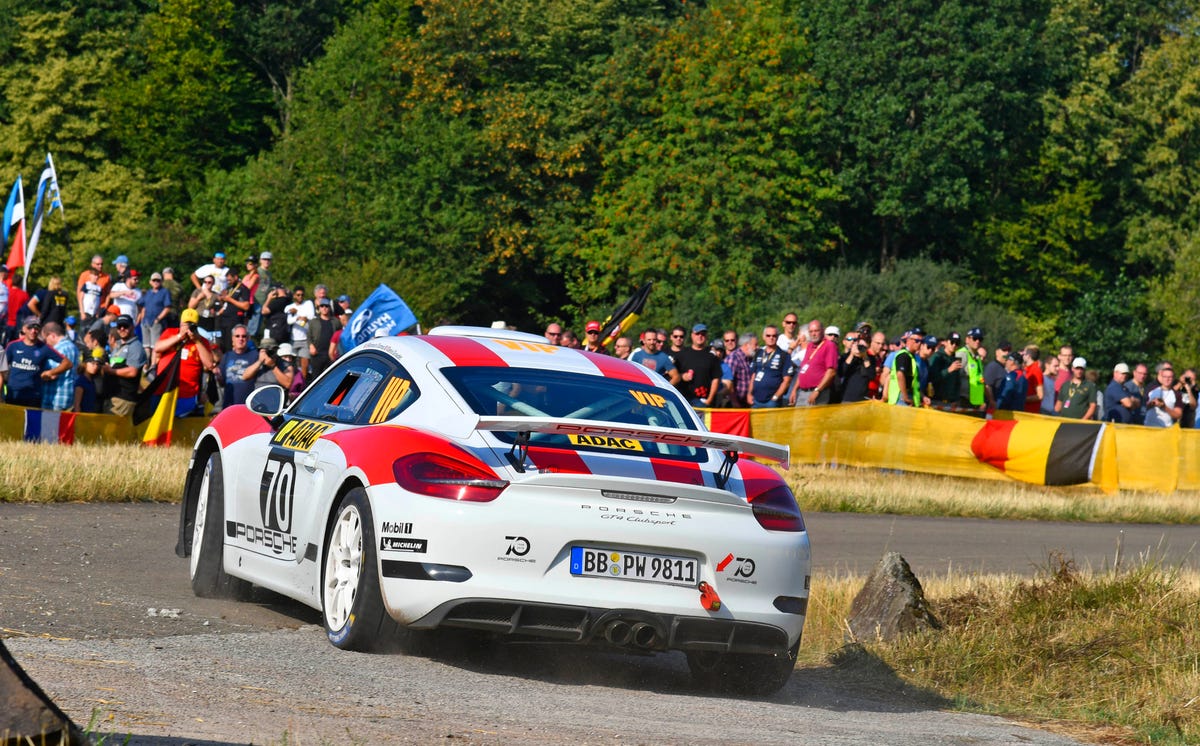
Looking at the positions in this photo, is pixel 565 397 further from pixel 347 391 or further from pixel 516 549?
pixel 516 549

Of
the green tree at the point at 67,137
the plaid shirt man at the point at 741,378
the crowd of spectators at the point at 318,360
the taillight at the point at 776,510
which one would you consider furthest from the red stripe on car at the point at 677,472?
the green tree at the point at 67,137

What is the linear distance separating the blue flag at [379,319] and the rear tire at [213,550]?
1177cm

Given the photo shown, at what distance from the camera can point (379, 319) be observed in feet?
73.7

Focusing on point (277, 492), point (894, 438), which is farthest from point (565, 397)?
Answer: point (894, 438)

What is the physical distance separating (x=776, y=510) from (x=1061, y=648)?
308 centimetres

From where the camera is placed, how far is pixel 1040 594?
1178 centimetres

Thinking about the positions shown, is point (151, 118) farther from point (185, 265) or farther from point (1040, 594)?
point (1040, 594)

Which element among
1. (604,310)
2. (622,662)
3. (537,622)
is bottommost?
(604,310)

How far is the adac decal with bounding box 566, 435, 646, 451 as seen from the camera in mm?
8273

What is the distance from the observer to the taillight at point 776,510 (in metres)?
8.29

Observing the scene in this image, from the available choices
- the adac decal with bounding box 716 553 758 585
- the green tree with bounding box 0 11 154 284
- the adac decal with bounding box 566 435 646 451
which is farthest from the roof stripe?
the green tree with bounding box 0 11 154 284

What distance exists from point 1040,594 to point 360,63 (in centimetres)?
6470

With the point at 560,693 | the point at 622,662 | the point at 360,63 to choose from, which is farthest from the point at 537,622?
the point at 360,63

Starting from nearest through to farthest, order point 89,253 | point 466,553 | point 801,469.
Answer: point 466,553 → point 801,469 → point 89,253
